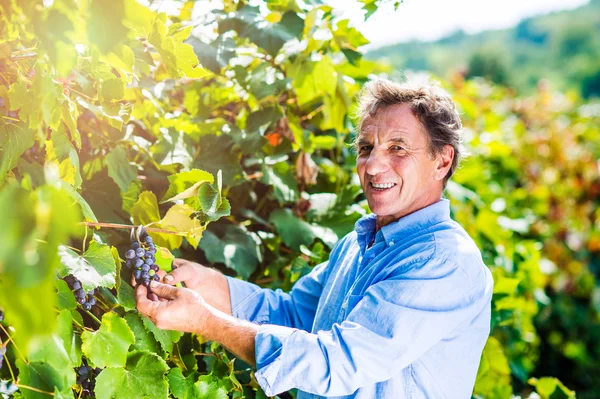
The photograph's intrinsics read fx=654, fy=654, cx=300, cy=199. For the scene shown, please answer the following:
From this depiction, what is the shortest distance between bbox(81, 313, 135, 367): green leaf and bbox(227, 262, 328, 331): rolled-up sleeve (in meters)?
0.59

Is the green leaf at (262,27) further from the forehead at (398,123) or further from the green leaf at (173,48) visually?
the green leaf at (173,48)

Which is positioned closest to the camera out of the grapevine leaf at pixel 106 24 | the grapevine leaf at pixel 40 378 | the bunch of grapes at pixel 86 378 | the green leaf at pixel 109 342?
the grapevine leaf at pixel 106 24

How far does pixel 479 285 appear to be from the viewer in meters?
1.65

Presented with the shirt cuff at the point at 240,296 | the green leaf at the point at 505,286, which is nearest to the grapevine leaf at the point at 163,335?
the shirt cuff at the point at 240,296

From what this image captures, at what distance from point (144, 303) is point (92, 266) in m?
0.23

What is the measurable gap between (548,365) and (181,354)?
459cm

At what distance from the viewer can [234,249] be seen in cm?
204

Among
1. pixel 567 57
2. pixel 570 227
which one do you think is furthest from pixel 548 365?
pixel 567 57

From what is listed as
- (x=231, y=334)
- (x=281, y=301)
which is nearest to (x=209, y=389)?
(x=231, y=334)

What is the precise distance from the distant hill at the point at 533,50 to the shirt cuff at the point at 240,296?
40.9 meters

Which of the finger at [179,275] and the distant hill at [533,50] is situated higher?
the distant hill at [533,50]

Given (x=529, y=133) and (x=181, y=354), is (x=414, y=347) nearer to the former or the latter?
(x=181, y=354)

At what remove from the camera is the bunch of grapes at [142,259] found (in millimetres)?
1438

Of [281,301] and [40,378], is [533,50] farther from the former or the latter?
[40,378]
